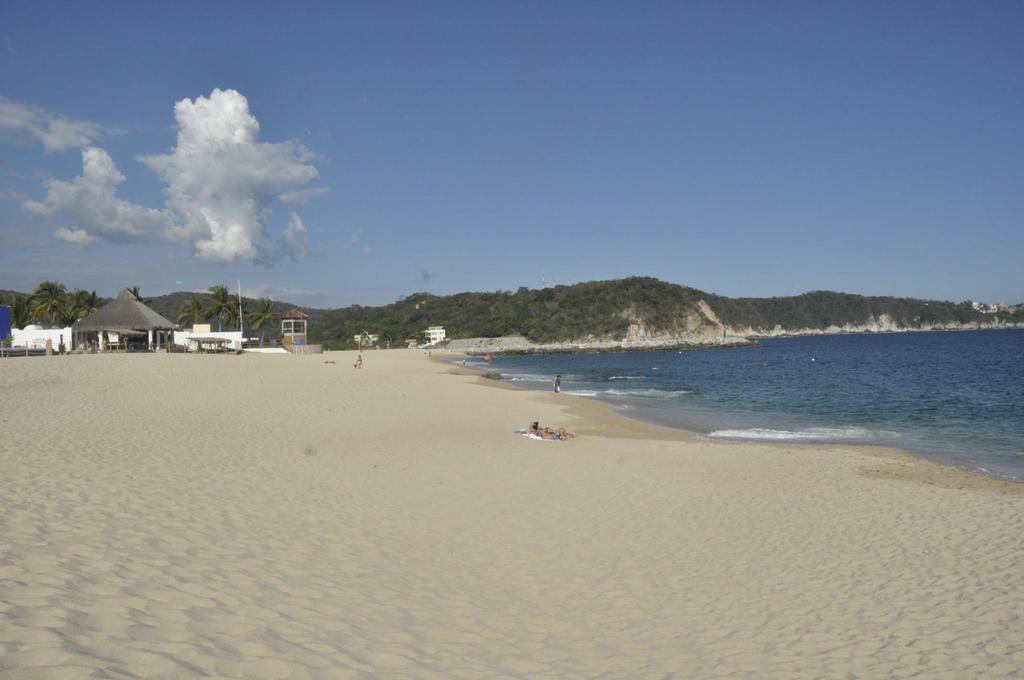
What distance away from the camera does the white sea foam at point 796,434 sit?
1925 cm

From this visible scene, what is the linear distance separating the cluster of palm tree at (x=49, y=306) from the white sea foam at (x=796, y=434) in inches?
2842

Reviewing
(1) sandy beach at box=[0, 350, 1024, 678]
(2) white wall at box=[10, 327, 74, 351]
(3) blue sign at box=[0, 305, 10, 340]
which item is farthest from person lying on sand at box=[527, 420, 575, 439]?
(3) blue sign at box=[0, 305, 10, 340]

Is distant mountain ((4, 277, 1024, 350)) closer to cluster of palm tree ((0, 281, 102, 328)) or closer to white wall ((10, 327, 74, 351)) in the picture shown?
cluster of palm tree ((0, 281, 102, 328))

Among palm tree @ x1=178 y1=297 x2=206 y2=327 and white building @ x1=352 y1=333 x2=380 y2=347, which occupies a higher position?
palm tree @ x1=178 y1=297 x2=206 y2=327

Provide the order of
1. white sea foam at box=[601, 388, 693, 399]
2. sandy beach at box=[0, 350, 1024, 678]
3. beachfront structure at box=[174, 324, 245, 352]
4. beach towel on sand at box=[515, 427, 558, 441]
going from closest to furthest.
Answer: sandy beach at box=[0, 350, 1024, 678], beach towel on sand at box=[515, 427, 558, 441], white sea foam at box=[601, 388, 693, 399], beachfront structure at box=[174, 324, 245, 352]

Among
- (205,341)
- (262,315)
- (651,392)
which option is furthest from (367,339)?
(651,392)

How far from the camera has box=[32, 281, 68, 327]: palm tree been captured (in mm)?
64438

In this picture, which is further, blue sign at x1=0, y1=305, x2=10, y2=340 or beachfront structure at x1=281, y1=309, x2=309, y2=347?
beachfront structure at x1=281, y1=309, x2=309, y2=347

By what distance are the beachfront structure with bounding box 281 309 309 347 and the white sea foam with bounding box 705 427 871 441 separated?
5461cm

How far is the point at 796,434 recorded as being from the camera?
20078 millimetres

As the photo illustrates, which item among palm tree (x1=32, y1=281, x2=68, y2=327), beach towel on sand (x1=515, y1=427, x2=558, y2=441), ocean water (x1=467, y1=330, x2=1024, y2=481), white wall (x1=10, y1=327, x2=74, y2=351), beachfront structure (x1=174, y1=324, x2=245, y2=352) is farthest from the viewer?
palm tree (x1=32, y1=281, x2=68, y2=327)

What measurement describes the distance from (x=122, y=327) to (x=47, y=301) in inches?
1151

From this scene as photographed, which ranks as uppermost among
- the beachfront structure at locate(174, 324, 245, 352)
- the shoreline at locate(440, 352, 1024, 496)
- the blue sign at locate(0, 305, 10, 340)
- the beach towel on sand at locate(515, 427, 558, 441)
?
the blue sign at locate(0, 305, 10, 340)

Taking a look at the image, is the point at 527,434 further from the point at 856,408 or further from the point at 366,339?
the point at 366,339
